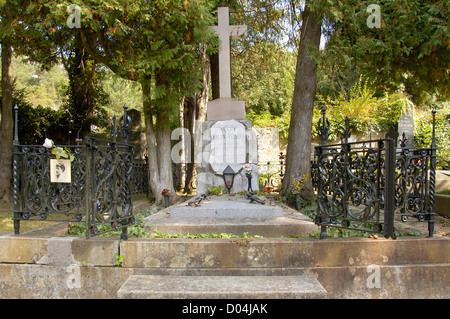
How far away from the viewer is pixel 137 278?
12.4ft

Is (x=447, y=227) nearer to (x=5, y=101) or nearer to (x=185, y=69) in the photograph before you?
(x=185, y=69)

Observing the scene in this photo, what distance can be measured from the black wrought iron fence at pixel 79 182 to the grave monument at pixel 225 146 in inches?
109

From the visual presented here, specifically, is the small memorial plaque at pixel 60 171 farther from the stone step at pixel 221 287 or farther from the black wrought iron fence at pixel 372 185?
the black wrought iron fence at pixel 372 185

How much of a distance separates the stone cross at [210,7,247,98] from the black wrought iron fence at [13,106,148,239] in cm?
340

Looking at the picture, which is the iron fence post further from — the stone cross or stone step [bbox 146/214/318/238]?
the stone cross

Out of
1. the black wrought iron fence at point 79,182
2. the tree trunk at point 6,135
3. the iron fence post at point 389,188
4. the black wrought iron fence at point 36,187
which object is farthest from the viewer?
→ the tree trunk at point 6,135

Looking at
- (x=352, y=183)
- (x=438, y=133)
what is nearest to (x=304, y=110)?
(x=352, y=183)

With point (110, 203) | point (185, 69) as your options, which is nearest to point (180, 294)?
point (110, 203)

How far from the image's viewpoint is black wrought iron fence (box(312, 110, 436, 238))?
3.80 m

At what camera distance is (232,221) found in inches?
201

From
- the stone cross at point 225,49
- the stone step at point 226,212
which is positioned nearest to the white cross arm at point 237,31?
the stone cross at point 225,49

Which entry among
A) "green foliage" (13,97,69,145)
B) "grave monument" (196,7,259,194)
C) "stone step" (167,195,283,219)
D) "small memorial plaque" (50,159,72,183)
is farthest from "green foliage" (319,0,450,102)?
"green foliage" (13,97,69,145)

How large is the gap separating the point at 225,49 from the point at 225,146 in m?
2.13

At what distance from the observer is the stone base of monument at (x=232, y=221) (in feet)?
15.9
